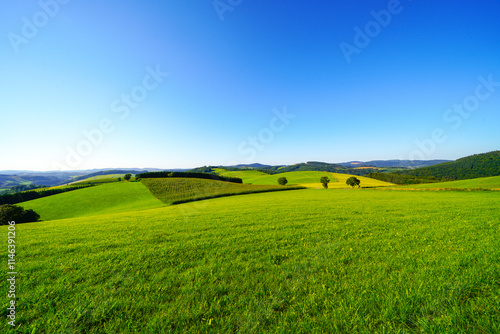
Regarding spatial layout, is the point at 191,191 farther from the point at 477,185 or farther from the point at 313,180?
the point at 477,185

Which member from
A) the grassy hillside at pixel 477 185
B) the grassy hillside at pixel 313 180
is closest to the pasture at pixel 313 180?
the grassy hillside at pixel 313 180

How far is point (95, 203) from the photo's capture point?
128 feet

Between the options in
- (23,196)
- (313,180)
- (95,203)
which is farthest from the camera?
(313,180)

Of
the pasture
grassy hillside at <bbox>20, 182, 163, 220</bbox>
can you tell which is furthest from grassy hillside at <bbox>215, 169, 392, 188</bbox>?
grassy hillside at <bbox>20, 182, 163, 220</bbox>

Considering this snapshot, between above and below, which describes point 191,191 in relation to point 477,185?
above

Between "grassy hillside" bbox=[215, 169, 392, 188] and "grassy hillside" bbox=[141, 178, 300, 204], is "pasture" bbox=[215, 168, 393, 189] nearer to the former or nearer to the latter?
"grassy hillside" bbox=[215, 169, 392, 188]


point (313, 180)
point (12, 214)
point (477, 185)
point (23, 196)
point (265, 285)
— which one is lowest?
point (477, 185)

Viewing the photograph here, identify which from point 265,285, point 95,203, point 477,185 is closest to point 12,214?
point 95,203

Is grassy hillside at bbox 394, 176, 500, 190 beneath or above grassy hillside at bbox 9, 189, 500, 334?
beneath

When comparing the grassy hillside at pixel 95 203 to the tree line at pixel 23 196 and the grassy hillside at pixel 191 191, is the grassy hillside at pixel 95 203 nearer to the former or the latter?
the grassy hillside at pixel 191 191

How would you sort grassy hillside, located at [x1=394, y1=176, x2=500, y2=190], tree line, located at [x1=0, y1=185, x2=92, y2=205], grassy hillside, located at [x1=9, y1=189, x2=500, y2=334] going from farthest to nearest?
tree line, located at [x1=0, y1=185, x2=92, y2=205] < grassy hillside, located at [x1=394, y1=176, x2=500, y2=190] < grassy hillside, located at [x1=9, y1=189, x2=500, y2=334]

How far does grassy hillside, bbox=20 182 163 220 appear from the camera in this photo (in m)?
33.8

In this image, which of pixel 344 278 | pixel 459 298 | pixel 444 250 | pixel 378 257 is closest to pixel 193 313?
pixel 344 278

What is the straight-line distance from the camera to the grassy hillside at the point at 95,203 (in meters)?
33.8
